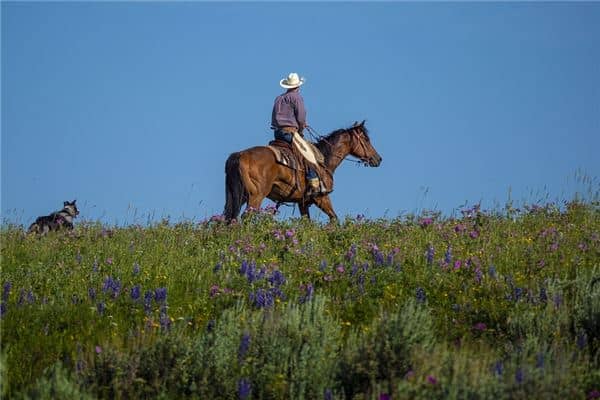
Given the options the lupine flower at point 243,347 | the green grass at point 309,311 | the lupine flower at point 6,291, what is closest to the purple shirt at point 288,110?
the green grass at point 309,311

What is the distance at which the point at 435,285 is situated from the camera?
8.91m

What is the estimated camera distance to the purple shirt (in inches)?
718

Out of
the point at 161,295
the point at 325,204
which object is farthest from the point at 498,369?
the point at 325,204

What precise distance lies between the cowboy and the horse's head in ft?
6.45

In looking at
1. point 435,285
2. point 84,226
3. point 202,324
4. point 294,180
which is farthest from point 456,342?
point 294,180

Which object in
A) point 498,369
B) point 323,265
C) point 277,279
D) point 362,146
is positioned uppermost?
point 362,146

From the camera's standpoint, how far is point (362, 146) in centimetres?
2058

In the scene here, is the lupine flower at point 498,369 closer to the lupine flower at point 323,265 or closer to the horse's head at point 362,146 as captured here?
the lupine flower at point 323,265

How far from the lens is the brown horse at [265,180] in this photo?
17547mm

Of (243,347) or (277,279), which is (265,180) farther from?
(243,347)

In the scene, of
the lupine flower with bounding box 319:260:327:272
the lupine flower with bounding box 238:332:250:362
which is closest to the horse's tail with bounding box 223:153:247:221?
the lupine flower with bounding box 319:260:327:272

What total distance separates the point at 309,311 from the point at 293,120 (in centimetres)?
1179

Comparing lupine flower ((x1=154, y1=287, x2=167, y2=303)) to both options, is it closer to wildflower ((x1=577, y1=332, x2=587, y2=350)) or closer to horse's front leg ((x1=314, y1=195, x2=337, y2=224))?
wildflower ((x1=577, y1=332, x2=587, y2=350))

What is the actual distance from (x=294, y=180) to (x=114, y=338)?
11.5m
